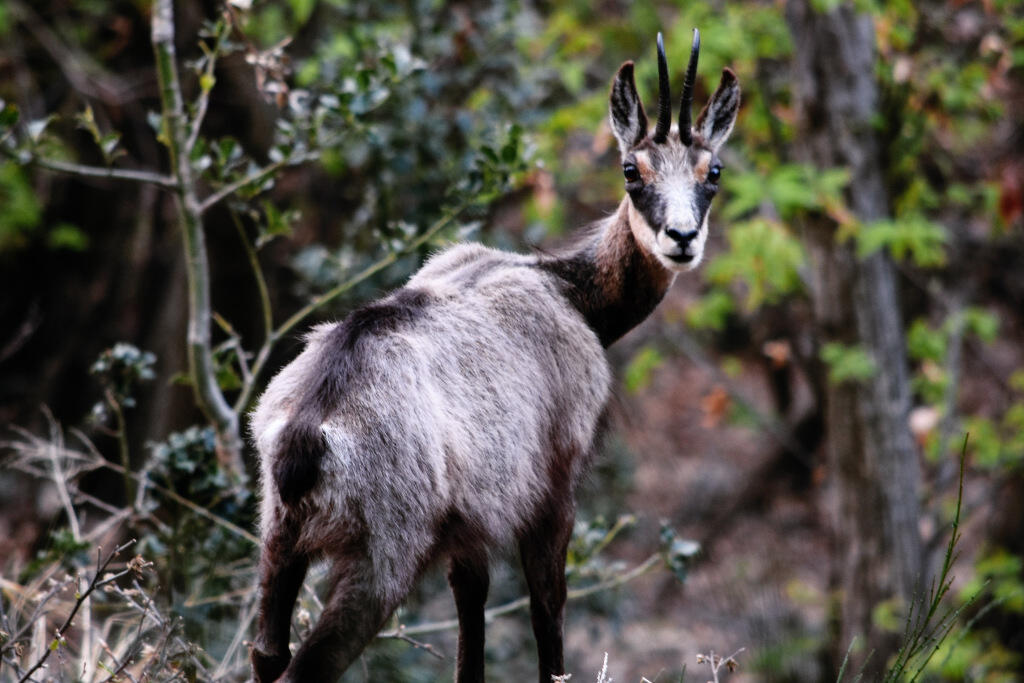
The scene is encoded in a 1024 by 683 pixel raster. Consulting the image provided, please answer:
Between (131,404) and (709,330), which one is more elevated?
(131,404)

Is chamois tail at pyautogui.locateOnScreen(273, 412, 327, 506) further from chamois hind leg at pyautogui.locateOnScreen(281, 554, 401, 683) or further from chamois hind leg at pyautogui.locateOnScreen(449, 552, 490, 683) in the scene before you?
chamois hind leg at pyautogui.locateOnScreen(449, 552, 490, 683)

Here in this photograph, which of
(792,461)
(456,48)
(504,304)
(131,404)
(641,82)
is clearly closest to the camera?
(504,304)

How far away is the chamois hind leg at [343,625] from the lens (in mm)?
2803

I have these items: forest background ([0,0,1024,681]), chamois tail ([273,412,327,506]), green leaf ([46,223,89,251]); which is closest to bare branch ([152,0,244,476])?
forest background ([0,0,1024,681])

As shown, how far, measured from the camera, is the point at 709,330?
40.9 feet

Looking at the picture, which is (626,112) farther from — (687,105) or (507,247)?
(507,247)

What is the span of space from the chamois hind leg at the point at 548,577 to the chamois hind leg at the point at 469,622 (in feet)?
0.54

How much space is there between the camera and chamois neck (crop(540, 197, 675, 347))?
4031 millimetres

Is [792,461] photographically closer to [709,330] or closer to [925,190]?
[709,330]

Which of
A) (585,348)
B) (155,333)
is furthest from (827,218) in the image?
(155,333)

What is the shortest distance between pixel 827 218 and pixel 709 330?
484 cm

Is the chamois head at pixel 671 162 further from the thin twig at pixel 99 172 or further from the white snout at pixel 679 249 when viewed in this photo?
the thin twig at pixel 99 172

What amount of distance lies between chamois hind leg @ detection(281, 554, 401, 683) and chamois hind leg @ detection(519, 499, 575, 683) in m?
0.79

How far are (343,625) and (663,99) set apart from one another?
215cm
